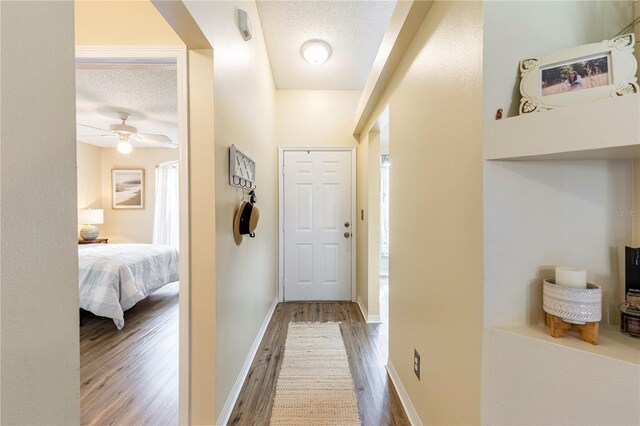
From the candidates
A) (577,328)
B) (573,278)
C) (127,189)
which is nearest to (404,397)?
(577,328)

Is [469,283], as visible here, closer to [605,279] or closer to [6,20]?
[605,279]

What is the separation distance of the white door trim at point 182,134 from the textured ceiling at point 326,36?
4.49 feet

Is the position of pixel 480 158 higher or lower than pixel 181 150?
lower

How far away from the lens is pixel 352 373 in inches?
74.5

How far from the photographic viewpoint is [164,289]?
391 cm

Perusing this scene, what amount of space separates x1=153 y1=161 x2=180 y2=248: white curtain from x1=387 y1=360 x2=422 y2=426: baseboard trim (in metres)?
4.57

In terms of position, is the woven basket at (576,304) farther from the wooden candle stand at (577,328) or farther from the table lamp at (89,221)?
the table lamp at (89,221)

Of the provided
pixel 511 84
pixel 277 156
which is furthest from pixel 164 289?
pixel 511 84

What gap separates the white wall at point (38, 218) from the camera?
486 mm

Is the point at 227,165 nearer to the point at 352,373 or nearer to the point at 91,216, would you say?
the point at 352,373

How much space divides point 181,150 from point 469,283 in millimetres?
1415

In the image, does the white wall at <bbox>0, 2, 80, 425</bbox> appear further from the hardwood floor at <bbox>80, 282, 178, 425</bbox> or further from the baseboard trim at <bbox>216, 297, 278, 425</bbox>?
the hardwood floor at <bbox>80, 282, 178, 425</bbox>

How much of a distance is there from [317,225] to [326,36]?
2.11 metres

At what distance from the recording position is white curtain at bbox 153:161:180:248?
499cm
